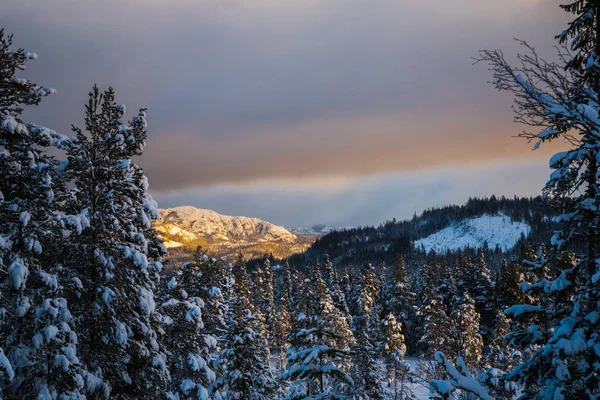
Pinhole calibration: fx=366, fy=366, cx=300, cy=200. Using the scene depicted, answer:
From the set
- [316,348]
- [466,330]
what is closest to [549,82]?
[316,348]

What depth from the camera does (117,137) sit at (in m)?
12.1

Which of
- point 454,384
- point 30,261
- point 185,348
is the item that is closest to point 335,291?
point 185,348

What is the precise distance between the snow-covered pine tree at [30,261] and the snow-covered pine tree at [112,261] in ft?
2.15

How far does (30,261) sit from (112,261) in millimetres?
2244

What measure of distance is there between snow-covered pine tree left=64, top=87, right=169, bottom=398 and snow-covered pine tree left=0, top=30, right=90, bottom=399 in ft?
2.15

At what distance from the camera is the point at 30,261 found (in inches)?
375

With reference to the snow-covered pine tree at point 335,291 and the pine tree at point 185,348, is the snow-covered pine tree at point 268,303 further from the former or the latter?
the pine tree at point 185,348

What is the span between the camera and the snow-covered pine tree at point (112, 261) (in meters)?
10.8

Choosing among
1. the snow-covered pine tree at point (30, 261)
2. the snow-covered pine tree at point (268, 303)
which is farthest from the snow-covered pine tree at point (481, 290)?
the snow-covered pine tree at point (30, 261)

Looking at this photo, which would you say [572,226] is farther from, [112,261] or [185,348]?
[185,348]

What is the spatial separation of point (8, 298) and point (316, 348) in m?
8.07

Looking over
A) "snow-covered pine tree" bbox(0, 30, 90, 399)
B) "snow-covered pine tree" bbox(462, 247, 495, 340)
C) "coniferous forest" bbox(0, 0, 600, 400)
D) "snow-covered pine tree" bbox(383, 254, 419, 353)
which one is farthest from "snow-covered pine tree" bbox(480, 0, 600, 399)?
"snow-covered pine tree" bbox(383, 254, 419, 353)

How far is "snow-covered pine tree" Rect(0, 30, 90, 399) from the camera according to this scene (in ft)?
28.3

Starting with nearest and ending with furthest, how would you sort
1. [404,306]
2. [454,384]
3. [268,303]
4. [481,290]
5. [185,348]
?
[454,384] → [185,348] → [481,290] → [404,306] → [268,303]
